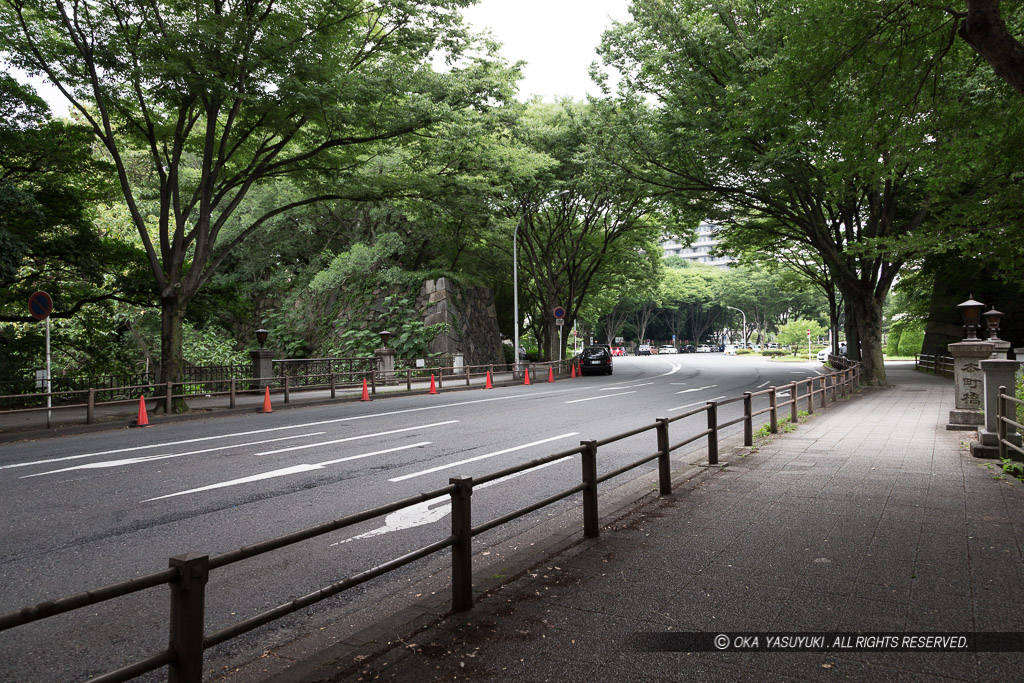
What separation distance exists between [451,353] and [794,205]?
17907 millimetres

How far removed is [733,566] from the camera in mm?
4602

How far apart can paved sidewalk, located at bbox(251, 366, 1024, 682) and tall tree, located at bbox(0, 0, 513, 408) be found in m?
13.0

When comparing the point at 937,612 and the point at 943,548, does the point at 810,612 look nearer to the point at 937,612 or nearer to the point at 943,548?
the point at 937,612

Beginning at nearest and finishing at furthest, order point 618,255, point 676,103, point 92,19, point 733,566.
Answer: point 733,566, point 92,19, point 676,103, point 618,255

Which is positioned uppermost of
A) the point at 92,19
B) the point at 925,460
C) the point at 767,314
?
the point at 92,19

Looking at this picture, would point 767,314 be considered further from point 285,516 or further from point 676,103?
point 285,516

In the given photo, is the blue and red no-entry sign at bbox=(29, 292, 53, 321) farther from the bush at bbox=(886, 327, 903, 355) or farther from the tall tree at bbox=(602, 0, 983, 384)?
the bush at bbox=(886, 327, 903, 355)

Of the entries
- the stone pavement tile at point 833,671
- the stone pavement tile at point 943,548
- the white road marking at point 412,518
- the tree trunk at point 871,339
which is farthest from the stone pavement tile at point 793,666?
the tree trunk at point 871,339

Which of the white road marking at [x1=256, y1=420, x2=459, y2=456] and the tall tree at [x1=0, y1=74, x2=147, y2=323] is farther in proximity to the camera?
the tall tree at [x1=0, y1=74, x2=147, y2=323]

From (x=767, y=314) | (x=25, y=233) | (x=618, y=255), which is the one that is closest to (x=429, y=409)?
(x=25, y=233)

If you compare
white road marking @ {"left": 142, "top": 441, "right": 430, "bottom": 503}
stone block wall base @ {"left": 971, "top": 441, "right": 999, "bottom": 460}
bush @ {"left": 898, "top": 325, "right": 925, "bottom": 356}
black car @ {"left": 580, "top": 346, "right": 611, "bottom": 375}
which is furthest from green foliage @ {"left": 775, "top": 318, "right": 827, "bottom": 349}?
white road marking @ {"left": 142, "top": 441, "right": 430, "bottom": 503}

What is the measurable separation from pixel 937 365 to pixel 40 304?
35.4 meters

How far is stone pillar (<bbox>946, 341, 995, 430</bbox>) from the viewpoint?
37.6ft

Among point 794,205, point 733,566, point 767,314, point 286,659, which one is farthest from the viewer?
point 767,314
